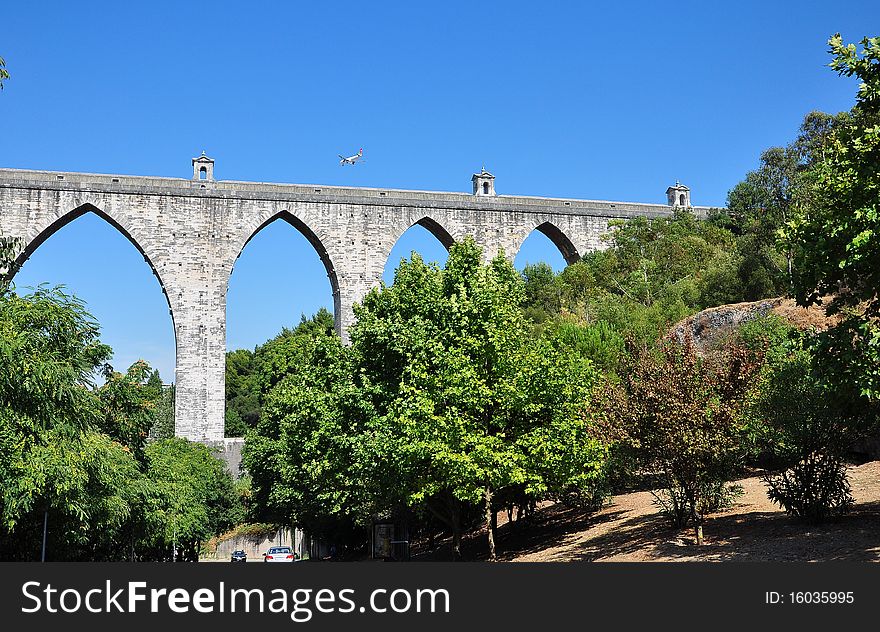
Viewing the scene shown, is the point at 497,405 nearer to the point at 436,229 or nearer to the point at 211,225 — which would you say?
the point at 211,225

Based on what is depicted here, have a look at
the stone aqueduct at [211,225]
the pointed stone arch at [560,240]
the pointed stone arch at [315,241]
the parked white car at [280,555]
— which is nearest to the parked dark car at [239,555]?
the stone aqueduct at [211,225]

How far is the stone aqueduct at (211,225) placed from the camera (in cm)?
3912

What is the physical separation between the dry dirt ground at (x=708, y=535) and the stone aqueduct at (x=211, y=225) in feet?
70.3

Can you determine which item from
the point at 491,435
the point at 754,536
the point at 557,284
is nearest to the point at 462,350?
the point at 491,435

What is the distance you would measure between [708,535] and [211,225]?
30.9 m

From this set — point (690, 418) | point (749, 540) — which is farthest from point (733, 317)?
point (749, 540)

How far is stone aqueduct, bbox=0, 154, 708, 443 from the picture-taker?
3912 cm

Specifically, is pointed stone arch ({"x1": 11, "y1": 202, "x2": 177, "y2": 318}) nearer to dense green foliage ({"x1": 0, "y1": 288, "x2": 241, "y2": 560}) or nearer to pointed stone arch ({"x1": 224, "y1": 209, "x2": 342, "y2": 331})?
pointed stone arch ({"x1": 224, "y1": 209, "x2": 342, "y2": 331})

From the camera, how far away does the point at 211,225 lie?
41094 mm

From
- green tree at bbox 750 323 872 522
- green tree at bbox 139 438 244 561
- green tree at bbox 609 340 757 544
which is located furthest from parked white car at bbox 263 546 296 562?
green tree at bbox 750 323 872 522

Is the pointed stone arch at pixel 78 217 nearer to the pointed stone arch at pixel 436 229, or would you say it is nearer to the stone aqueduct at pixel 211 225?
the stone aqueduct at pixel 211 225

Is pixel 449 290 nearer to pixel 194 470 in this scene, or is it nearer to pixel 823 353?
pixel 823 353

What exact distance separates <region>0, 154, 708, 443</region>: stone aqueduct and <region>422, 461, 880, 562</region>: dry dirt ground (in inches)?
844

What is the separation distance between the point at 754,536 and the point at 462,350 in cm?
533
